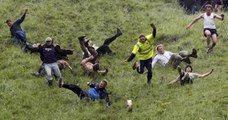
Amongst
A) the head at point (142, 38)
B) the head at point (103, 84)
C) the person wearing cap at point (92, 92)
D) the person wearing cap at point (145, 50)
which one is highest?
the head at point (142, 38)

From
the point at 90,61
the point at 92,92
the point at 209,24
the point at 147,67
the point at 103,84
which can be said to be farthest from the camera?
the point at 209,24

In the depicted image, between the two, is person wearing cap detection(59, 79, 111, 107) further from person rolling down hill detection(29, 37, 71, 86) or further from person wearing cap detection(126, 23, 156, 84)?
person wearing cap detection(126, 23, 156, 84)

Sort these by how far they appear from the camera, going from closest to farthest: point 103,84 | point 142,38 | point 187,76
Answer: point 103,84
point 187,76
point 142,38

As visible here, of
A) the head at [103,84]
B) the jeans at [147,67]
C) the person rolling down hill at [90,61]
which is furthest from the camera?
the person rolling down hill at [90,61]

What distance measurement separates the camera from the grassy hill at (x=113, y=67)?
1508 centimetres

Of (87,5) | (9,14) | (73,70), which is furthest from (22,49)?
(87,5)

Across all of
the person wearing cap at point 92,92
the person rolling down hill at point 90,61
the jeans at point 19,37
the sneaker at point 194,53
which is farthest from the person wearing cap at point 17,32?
the sneaker at point 194,53

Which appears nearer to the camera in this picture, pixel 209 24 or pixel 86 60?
pixel 86 60

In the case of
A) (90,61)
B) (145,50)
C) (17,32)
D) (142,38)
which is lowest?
(90,61)

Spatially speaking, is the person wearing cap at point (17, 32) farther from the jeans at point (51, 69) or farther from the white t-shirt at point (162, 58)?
the white t-shirt at point (162, 58)

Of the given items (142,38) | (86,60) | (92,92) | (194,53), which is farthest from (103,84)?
(194,53)

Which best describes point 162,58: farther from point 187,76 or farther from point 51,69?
point 51,69

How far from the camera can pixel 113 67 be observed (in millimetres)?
20047

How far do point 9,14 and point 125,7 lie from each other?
22.2 feet
